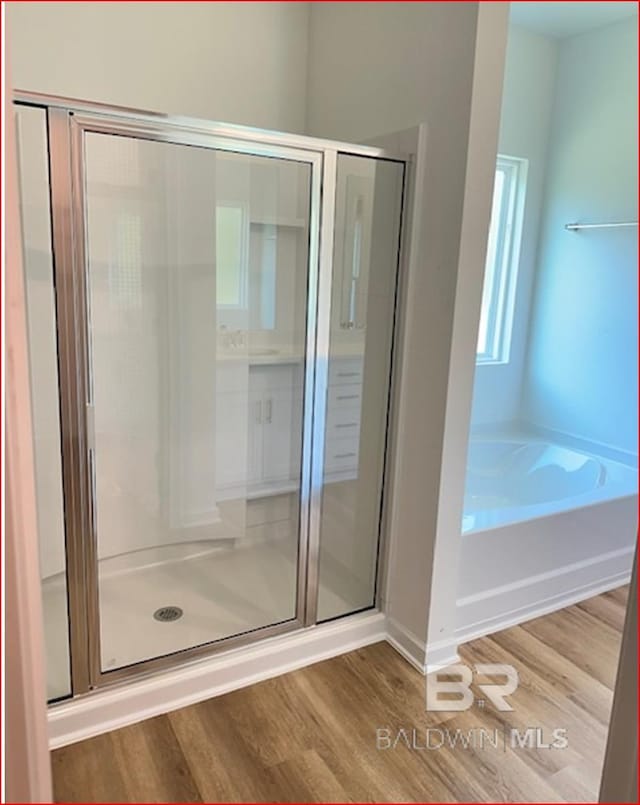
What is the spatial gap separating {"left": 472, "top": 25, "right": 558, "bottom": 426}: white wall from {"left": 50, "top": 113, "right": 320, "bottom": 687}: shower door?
1.41 meters

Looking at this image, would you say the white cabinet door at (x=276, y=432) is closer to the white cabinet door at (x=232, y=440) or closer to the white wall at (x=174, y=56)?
the white cabinet door at (x=232, y=440)

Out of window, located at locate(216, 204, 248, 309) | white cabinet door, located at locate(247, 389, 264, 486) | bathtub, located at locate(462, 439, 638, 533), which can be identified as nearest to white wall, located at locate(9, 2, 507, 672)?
window, located at locate(216, 204, 248, 309)

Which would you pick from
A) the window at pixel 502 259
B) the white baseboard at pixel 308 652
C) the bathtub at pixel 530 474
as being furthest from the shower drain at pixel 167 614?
the window at pixel 502 259

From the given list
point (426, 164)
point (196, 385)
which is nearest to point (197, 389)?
point (196, 385)

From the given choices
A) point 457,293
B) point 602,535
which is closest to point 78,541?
point 457,293

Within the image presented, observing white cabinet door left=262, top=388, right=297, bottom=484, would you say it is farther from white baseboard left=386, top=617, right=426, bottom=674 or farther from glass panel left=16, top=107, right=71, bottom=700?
glass panel left=16, top=107, right=71, bottom=700

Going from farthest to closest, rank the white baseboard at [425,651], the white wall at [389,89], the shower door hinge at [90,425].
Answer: the white baseboard at [425,651]
the white wall at [389,89]
the shower door hinge at [90,425]

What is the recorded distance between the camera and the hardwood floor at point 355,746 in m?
1.60

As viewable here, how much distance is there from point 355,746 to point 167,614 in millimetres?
897

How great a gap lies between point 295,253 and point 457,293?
0.85 m

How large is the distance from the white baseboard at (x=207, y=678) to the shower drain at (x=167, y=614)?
1.06ft

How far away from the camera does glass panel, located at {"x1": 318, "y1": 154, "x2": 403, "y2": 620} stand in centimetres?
215

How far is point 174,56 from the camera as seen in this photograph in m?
2.40

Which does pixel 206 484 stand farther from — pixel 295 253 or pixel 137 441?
pixel 295 253
